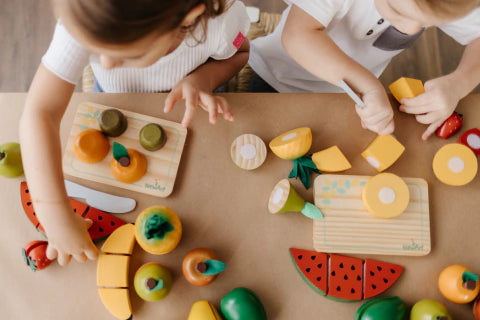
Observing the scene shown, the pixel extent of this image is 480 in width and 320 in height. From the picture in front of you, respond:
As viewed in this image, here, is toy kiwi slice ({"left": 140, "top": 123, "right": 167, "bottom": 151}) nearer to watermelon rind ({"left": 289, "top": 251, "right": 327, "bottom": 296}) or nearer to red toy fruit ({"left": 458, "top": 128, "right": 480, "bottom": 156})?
watermelon rind ({"left": 289, "top": 251, "right": 327, "bottom": 296})

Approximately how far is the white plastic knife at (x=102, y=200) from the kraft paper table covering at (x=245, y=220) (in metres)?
0.01

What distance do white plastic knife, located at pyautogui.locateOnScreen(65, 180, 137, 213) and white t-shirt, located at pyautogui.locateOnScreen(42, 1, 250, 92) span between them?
0.17 meters

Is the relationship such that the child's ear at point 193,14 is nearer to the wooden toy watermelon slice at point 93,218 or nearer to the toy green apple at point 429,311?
the wooden toy watermelon slice at point 93,218

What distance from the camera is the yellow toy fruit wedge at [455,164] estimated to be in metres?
0.59

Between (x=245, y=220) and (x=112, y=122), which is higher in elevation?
(x=112, y=122)

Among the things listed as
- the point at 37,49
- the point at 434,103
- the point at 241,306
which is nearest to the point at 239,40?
the point at 434,103

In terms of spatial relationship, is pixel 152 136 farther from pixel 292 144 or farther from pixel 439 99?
pixel 439 99

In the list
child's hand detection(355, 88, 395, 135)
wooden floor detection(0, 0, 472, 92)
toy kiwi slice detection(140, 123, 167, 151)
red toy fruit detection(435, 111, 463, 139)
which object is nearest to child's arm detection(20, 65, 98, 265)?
toy kiwi slice detection(140, 123, 167, 151)

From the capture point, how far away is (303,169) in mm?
590

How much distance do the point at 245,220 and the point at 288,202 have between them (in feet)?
0.25

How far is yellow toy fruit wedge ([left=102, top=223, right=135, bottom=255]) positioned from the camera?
0.55m

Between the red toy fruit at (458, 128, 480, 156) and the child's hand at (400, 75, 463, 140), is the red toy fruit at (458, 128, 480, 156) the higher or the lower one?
the lower one

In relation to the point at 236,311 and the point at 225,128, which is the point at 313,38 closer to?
the point at 225,128

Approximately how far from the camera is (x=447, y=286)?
0.54 meters
